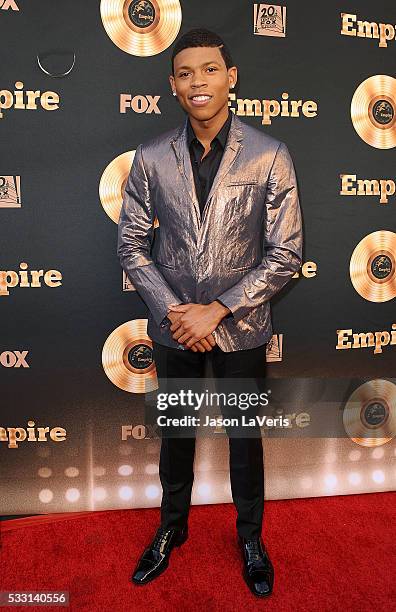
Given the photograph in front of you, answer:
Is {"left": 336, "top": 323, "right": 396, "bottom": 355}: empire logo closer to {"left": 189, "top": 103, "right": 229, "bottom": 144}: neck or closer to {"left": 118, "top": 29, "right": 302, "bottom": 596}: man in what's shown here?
{"left": 118, "top": 29, "right": 302, "bottom": 596}: man

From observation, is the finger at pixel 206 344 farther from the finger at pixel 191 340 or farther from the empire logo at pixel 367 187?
the empire logo at pixel 367 187

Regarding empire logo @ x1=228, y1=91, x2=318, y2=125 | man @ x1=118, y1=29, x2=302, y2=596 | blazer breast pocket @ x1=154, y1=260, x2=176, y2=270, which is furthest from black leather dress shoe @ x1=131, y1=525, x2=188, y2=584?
empire logo @ x1=228, y1=91, x2=318, y2=125

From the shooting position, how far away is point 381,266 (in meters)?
2.26

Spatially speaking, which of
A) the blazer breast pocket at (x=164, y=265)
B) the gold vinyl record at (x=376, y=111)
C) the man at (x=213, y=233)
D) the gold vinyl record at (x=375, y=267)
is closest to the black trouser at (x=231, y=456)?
the man at (x=213, y=233)

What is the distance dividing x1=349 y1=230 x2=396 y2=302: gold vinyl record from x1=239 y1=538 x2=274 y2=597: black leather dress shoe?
116 centimetres

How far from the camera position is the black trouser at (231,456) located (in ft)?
5.78

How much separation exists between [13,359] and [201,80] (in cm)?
134

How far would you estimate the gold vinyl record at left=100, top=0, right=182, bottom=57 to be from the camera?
1.93 metres

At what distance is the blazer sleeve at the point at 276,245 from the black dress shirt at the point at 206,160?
0.63 ft

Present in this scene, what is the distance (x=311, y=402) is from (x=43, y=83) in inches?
69.6

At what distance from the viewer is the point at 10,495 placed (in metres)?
2.22

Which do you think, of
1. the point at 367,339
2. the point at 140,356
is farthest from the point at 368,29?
the point at 140,356

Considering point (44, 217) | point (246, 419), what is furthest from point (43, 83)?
point (246, 419)

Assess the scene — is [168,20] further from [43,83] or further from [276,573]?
[276,573]
